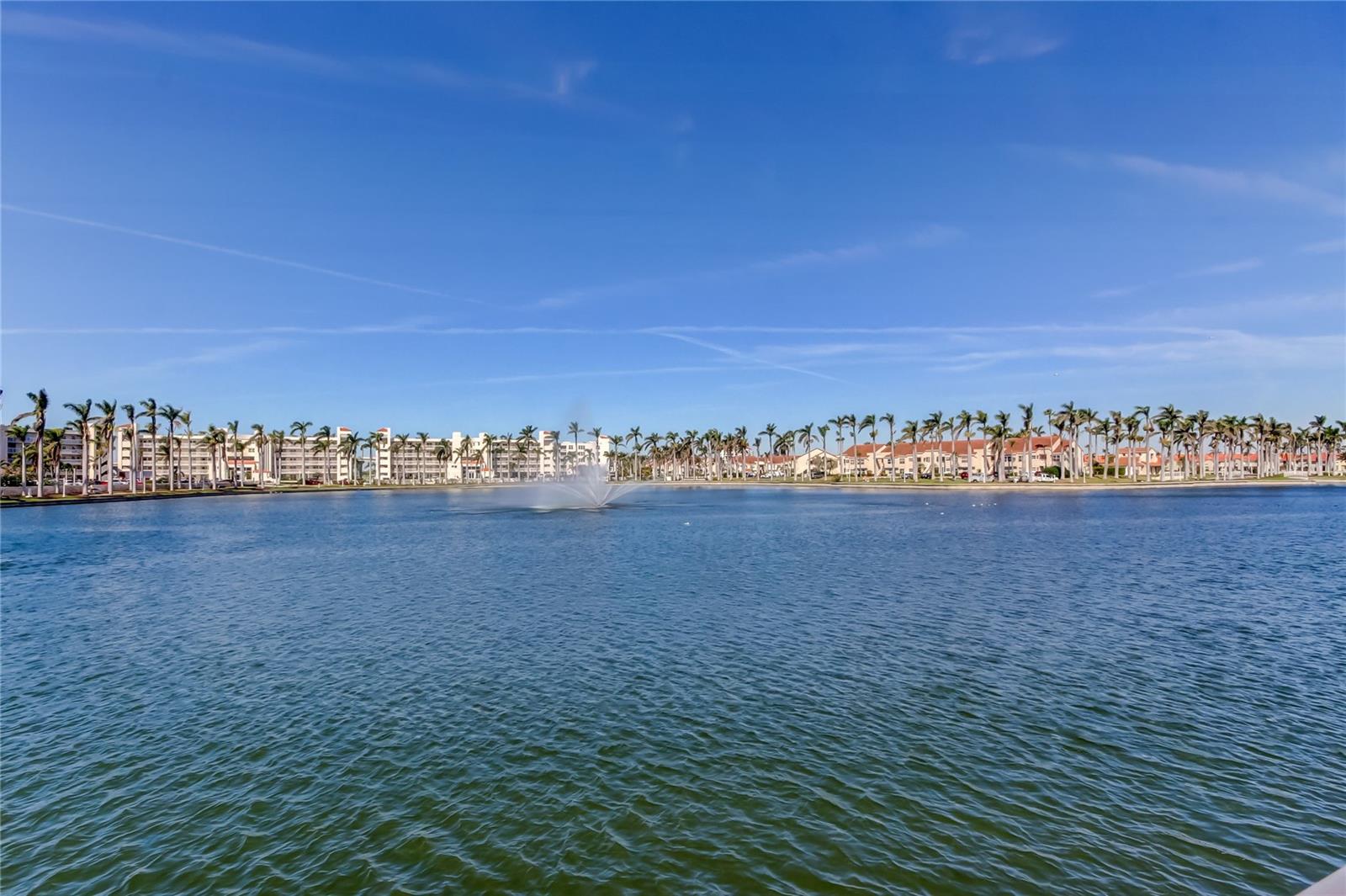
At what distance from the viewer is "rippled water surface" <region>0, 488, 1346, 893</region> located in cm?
1141

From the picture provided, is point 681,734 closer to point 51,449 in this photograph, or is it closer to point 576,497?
point 576,497

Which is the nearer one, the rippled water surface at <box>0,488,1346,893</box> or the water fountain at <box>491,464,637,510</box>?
the rippled water surface at <box>0,488,1346,893</box>

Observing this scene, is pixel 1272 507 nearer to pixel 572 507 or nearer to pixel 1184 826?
pixel 572 507

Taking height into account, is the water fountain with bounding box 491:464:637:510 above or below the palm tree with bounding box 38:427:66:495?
below

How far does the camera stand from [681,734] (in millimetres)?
16547

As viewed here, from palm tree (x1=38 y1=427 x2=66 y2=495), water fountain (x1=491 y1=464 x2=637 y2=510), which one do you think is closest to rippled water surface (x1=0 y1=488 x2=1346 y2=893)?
water fountain (x1=491 y1=464 x2=637 y2=510)

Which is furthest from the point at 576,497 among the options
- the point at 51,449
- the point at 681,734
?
the point at 51,449

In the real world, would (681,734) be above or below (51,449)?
below

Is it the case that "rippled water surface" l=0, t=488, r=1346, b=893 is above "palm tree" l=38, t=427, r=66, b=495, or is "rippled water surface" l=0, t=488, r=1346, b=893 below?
below

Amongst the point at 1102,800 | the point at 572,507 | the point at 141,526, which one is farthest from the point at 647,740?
the point at 572,507

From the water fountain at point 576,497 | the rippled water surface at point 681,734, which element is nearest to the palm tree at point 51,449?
the water fountain at point 576,497

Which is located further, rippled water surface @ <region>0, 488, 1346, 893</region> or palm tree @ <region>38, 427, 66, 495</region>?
palm tree @ <region>38, 427, 66, 495</region>

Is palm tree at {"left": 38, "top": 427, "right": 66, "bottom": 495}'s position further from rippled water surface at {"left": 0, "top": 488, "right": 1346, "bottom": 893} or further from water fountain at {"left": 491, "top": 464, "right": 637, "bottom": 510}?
rippled water surface at {"left": 0, "top": 488, "right": 1346, "bottom": 893}

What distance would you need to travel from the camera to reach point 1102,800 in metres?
13.1
